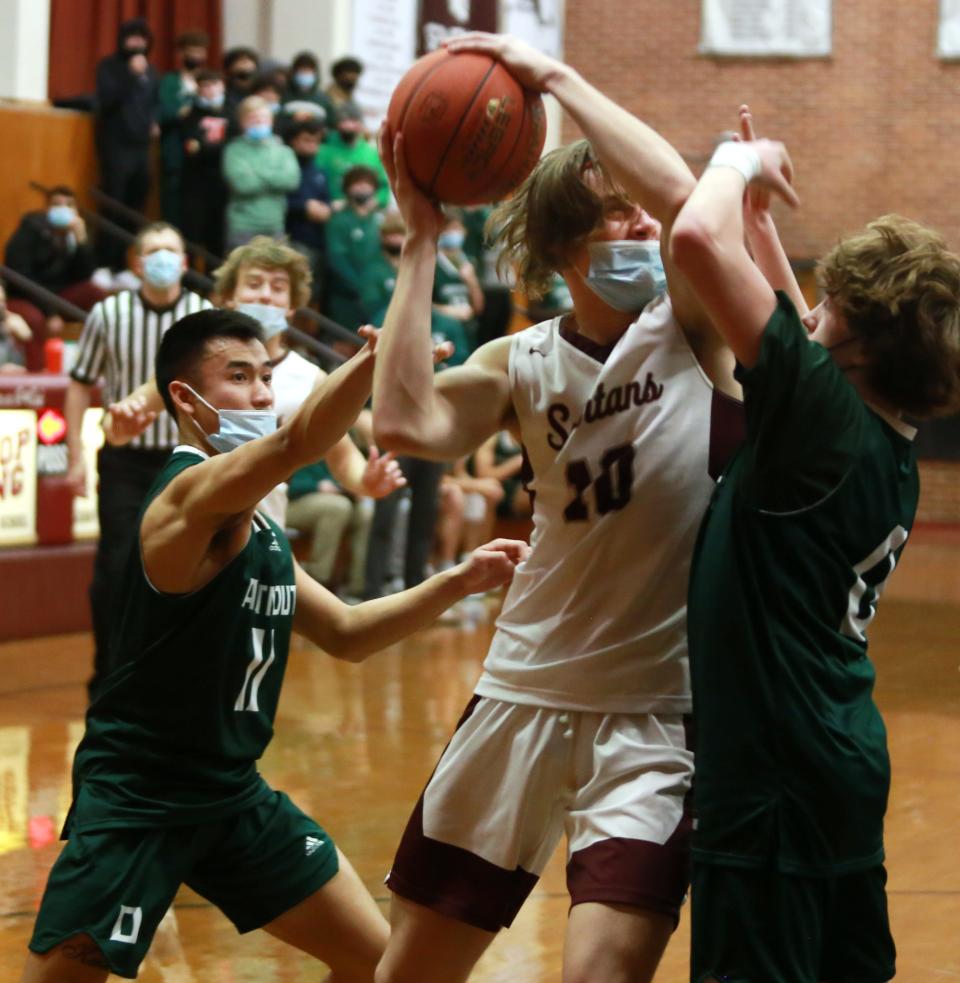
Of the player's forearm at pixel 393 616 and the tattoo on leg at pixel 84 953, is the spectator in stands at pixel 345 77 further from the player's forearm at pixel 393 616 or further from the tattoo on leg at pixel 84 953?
the tattoo on leg at pixel 84 953

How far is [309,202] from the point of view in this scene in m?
11.5

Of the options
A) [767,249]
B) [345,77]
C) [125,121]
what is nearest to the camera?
[767,249]

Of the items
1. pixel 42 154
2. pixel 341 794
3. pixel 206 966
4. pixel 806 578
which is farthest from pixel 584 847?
pixel 42 154

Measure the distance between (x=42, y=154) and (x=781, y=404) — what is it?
10571 millimetres

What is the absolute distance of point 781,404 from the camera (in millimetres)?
2205

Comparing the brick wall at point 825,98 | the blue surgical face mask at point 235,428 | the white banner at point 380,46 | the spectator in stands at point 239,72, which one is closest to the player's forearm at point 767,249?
the blue surgical face mask at point 235,428

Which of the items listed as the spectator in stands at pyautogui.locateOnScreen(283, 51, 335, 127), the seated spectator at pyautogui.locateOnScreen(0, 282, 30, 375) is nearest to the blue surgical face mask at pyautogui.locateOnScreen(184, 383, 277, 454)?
the seated spectator at pyautogui.locateOnScreen(0, 282, 30, 375)

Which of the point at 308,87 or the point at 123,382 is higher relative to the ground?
the point at 308,87

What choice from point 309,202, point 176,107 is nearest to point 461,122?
point 309,202

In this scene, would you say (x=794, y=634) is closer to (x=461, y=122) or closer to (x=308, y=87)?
(x=461, y=122)

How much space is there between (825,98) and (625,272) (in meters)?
14.5

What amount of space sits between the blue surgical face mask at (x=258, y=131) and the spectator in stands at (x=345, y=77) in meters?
1.47

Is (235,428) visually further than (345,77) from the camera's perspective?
No

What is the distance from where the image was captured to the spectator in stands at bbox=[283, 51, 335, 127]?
12227 millimetres
